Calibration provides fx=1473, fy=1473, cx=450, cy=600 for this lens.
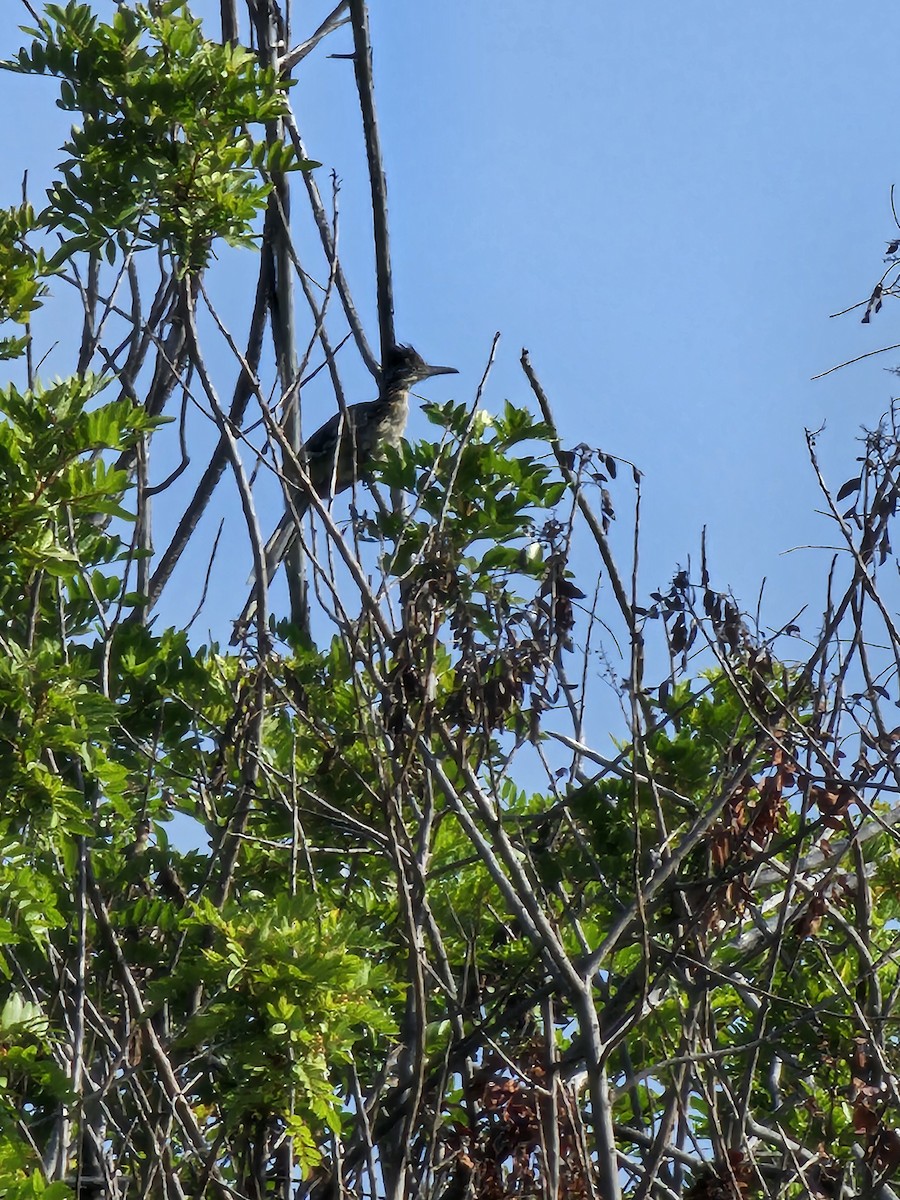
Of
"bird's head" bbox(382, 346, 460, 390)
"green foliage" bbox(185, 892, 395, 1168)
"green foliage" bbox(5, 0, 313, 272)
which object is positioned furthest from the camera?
"bird's head" bbox(382, 346, 460, 390)

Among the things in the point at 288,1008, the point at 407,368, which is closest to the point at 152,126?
the point at 288,1008

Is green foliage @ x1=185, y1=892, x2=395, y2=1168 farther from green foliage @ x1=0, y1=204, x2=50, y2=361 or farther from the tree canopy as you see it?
green foliage @ x1=0, y1=204, x2=50, y2=361

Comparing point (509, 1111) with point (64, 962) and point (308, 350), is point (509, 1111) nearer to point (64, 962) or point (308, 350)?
point (64, 962)

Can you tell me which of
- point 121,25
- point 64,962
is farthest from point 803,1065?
point 121,25

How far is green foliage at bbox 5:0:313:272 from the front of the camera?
12.3 feet

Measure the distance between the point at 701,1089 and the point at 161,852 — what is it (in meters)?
1.67

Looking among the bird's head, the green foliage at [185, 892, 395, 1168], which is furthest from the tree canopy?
the bird's head

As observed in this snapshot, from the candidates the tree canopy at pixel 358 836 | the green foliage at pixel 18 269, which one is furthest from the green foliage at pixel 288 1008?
the green foliage at pixel 18 269

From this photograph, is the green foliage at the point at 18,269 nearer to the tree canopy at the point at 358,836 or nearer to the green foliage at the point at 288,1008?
the tree canopy at the point at 358,836

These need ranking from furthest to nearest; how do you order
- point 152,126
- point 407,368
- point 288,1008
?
point 407,368, point 152,126, point 288,1008

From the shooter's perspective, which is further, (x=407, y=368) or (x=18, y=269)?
(x=407, y=368)

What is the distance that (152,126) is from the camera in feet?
12.4

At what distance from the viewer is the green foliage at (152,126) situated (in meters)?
3.76

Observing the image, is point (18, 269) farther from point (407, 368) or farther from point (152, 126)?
point (407, 368)
